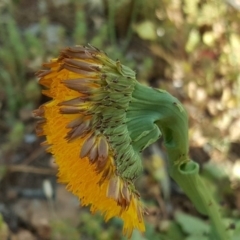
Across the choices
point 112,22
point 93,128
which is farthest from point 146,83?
point 93,128

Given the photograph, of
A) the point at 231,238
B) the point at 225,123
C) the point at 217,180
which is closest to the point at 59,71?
the point at 231,238

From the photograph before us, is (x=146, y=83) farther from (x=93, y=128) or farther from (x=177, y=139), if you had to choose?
(x=93, y=128)

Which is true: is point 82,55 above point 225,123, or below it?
above

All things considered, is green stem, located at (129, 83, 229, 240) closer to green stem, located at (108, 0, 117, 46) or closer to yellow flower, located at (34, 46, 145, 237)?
yellow flower, located at (34, 46, 145, 237)

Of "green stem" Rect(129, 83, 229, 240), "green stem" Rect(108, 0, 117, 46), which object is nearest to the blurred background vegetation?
"green stem" Rect(108, 0, 117, 46)

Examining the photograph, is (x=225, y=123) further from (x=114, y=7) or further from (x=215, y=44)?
(x=114, y=7)

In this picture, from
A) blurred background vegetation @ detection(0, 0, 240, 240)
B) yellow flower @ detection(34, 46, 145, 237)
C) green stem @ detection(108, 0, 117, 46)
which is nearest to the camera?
yellow flower @ detection(34, 46, 145, 237)
